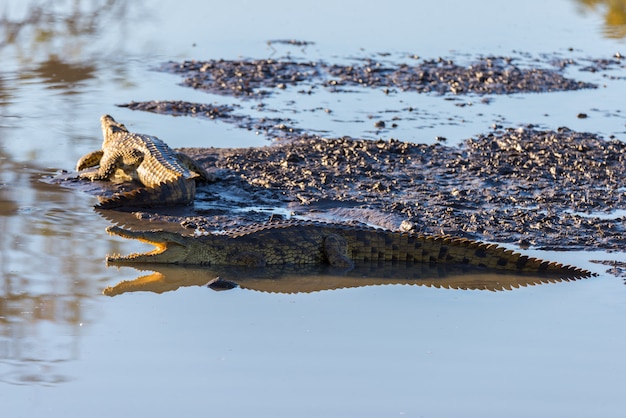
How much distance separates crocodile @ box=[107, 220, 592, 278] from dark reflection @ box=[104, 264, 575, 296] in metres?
0.06

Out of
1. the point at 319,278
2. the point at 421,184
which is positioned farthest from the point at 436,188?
the point at 319,278

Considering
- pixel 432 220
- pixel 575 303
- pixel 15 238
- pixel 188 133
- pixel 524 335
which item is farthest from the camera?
pixel 188 133

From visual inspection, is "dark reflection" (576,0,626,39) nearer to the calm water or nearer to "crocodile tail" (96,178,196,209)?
the calm water

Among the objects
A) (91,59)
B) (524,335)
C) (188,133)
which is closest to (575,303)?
(524,335)

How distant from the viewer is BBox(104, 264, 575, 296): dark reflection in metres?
6.72

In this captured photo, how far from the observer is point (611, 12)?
18547 millimetres

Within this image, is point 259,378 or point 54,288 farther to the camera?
point 54,288

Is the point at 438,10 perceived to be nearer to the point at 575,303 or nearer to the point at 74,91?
the point at 74,91

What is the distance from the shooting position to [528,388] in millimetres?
5199

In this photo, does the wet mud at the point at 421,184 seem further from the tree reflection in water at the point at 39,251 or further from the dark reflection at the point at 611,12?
the dark reflection at the point at 611,12

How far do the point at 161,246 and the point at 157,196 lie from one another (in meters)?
1.24

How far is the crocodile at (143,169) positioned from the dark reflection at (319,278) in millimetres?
1329

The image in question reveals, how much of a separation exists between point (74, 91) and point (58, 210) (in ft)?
14.6

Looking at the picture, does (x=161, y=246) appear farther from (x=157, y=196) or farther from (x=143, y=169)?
(x=143, y=169)
